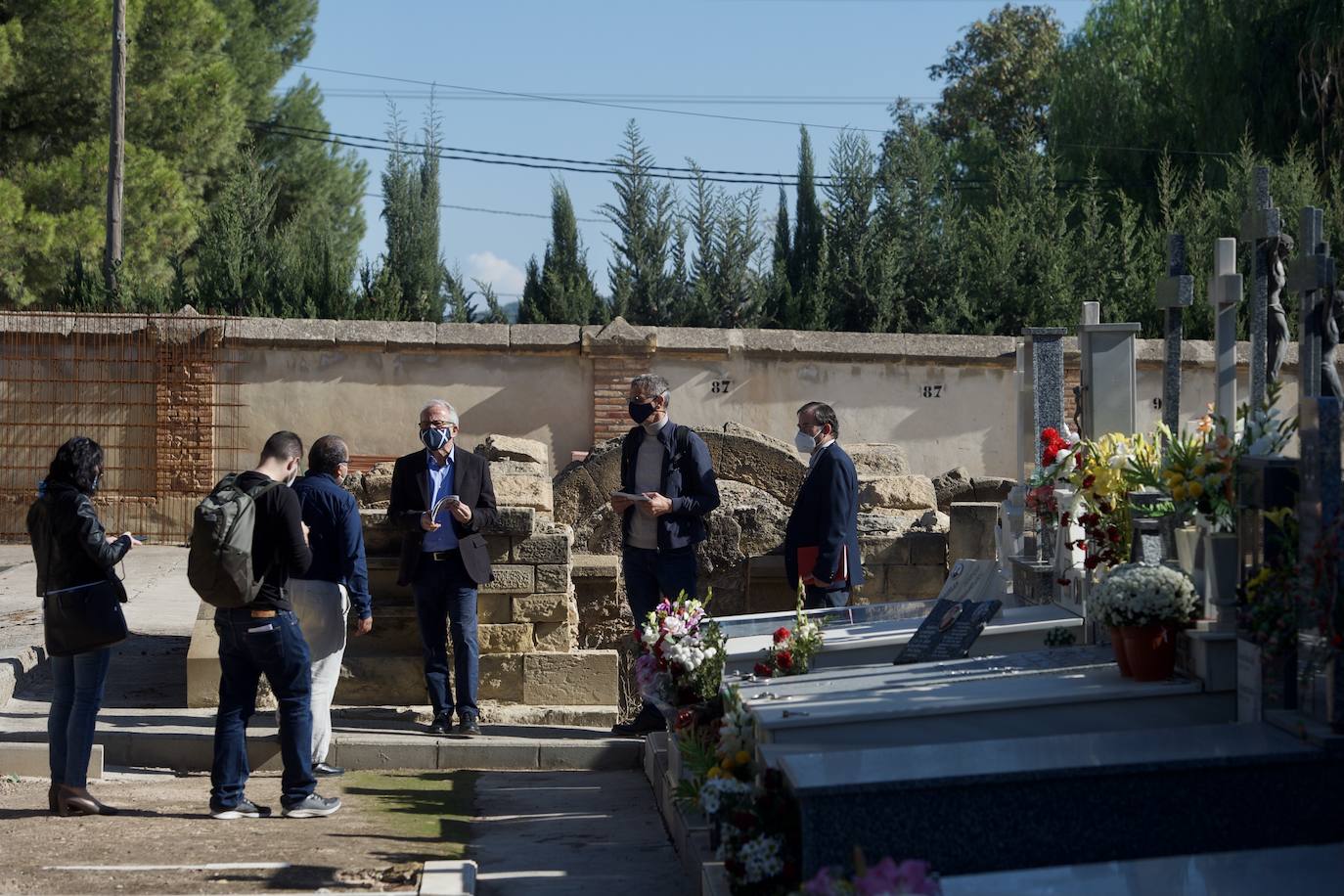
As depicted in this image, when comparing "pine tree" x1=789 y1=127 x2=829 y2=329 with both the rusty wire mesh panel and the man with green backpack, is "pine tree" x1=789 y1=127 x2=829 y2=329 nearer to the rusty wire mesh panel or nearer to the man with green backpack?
the rusty wire mesh panel

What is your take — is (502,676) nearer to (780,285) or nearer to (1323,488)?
(1323,488)

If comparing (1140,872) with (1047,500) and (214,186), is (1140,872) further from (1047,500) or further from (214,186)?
(214,186)

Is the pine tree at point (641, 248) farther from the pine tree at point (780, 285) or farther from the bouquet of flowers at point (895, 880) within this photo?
the bouquet of flowers at point (895, 880)

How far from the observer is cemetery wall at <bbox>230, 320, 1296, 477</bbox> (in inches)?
616

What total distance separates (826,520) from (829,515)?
44 millimetres

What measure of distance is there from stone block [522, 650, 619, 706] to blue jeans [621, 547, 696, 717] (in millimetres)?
644

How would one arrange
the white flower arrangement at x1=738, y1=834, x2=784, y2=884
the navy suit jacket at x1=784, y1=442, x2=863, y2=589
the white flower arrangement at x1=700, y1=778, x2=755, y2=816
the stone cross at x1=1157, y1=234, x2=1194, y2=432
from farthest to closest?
the navy suit jacket at x1=784, y1=442, x2=863, y2=589, the stone cross at x1=1157, y1=234, x2=1194, y2=432, the white flower arrangement at x1=700, y1=778, x2=755, y2=816, the white flower arrangement at x1=738, y1=834, x2=784, y2=884

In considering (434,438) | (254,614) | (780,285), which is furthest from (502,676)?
(780,285)

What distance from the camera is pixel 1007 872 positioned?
406cm

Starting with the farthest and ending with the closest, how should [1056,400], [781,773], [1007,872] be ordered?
1. [1056,400]
2. [781,773]
3. [1007,872]

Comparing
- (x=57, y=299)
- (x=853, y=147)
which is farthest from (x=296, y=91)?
(x=853, y=147)

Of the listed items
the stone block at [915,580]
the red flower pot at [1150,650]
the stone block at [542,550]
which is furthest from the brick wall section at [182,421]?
the red flower pot at [1150,650]

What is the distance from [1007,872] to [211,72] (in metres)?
19.7

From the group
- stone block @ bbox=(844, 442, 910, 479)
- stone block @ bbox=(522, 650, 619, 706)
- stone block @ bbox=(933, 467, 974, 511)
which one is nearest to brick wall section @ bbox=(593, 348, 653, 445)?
stone block @ bbox=(844, 442, 910, 479)
